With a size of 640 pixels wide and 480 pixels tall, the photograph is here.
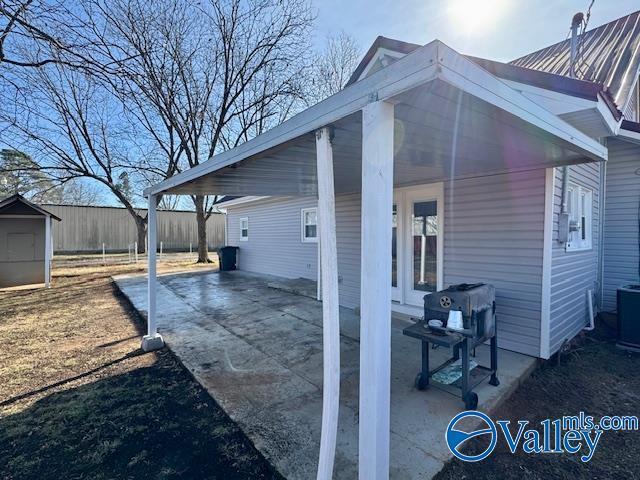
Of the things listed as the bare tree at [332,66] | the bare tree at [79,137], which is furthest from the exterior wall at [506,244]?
the bare tree at [79,137]

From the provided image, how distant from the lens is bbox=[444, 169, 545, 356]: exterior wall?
143 inches

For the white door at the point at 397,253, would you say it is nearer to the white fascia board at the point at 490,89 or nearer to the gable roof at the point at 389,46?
the gable roof at the point at 389,46

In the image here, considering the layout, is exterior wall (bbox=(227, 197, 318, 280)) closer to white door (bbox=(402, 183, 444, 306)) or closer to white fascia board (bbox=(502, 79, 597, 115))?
white door (bbox=(402, 183, 444, 306))

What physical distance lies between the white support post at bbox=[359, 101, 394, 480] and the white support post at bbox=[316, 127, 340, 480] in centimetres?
22

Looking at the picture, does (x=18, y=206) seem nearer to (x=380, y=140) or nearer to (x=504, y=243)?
(x=380, y=140)

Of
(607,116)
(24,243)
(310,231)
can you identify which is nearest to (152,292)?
(310,231)

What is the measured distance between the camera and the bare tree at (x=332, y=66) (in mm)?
14000

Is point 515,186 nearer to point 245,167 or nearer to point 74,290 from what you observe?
point 245,167

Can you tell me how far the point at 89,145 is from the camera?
14.3 meters

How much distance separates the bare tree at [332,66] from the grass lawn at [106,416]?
12700 mm

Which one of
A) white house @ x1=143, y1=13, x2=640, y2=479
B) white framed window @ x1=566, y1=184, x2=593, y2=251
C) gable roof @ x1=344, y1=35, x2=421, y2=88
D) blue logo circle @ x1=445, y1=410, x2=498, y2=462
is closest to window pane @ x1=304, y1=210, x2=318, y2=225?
white house @ x1=143, y1=13, x2=640, y2=479

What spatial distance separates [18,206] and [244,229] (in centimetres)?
674

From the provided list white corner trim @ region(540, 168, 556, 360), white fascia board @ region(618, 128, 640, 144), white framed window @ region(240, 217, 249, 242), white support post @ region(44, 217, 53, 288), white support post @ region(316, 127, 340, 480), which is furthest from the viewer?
white framed window @ region(240, 217, 249, 242)

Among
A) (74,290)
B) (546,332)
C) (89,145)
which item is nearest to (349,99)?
(546,332)
